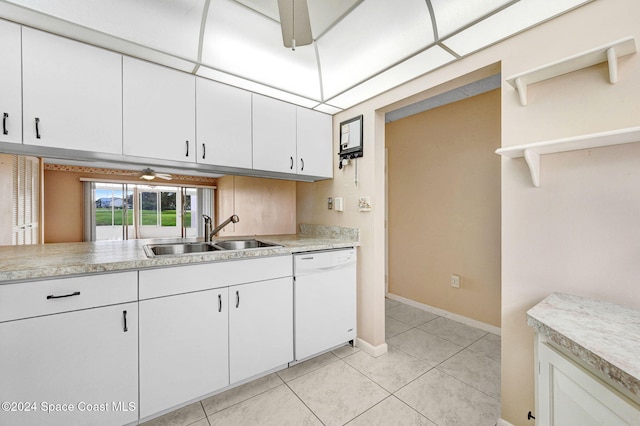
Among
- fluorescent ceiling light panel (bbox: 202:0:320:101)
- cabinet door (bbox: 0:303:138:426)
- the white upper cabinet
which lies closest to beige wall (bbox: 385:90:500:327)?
fluorescent ceiling light panel (bbox: 202:0:320:101)

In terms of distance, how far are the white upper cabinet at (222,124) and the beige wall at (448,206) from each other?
2.22m

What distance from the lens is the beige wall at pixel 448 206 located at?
104 inches

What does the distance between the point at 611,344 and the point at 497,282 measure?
209 centimetres

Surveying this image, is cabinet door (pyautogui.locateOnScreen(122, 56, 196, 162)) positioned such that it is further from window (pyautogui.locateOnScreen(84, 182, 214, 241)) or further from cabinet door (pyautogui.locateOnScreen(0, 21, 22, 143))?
window (pyautogui.locateOnScreen(84, 182, 214, 241))

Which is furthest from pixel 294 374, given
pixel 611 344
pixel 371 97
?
pixel 371 97

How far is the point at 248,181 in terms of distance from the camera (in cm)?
279

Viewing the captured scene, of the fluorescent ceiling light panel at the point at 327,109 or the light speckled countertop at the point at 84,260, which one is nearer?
the light speckled countertop at the point at 84,260

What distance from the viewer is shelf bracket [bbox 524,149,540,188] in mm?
1235

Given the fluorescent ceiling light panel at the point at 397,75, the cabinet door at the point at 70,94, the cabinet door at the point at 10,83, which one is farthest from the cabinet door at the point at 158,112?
the fluorescent ceiling light panel at the point at 397,75

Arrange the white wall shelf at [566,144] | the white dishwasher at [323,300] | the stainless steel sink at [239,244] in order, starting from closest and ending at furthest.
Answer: the white wall shelf at [566,144] → the white dishwasher at [323,300] → the stainless steel sink at [239,244]

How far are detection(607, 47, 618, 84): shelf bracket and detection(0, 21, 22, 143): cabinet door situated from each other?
2.75 m

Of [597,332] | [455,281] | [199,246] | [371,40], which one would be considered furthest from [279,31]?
[455,281]

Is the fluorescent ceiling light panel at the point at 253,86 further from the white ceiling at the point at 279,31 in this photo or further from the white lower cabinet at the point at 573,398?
the white lower cabinet at the point at 573,398

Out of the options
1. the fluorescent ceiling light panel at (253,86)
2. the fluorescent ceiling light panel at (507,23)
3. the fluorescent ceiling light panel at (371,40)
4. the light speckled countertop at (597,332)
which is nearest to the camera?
the light speckled countertop at (597,332)
